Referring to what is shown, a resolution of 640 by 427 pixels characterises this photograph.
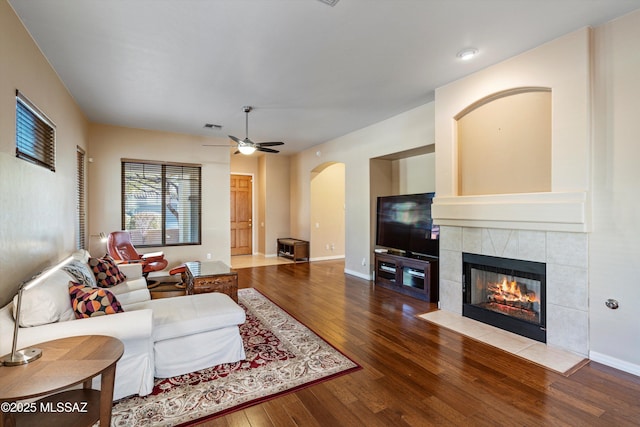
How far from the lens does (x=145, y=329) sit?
224cm

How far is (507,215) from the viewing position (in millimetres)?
3379

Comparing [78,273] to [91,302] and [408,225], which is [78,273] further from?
[408,225]

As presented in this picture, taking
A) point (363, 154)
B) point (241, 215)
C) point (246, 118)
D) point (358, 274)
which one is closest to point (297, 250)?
point (358, 274)

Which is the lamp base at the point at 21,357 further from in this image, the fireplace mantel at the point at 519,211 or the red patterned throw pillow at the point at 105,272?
the fireplace mantel at the point at 519,211

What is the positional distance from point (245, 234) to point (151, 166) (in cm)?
363

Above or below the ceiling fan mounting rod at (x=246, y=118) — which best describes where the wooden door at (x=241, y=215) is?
below

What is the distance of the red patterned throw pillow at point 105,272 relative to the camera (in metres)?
3.73

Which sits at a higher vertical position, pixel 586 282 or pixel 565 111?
pixel 565 111

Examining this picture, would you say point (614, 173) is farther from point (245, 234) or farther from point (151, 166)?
point (245, 234)

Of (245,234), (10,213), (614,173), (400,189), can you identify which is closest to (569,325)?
(614,173)

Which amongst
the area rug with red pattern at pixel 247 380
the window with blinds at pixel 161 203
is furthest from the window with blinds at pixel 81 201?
the area rug with red pattern at pixel 247 380

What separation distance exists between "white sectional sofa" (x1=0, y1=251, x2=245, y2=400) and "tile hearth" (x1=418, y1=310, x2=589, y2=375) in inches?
95.9

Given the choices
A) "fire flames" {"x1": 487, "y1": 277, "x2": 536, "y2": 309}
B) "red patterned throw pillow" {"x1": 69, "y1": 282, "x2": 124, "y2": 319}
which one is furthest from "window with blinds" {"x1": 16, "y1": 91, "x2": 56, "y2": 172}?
"fire flames" {"x1": 487, "y1": 277, "x2": 536, "y2": 309}

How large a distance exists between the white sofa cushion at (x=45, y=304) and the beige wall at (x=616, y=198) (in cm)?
433
